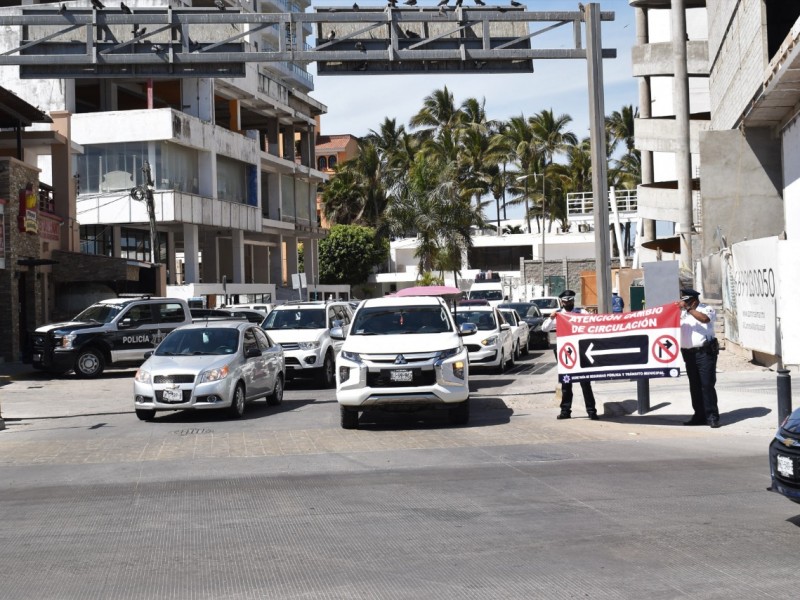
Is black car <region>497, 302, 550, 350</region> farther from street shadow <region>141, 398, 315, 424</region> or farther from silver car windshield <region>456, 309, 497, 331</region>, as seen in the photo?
street shadow <region>141, 398, 315, 424</region>

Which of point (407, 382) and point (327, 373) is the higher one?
point (407, 382)

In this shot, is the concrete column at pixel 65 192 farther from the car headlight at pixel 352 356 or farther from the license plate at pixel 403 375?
the license plate at pixel 403 375

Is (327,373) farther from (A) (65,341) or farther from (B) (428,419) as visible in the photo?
(A) (65,341)

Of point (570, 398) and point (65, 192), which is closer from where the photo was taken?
point (570, 398)

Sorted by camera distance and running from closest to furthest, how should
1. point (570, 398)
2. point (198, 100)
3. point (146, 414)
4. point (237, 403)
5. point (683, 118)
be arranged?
1. point (570, 398)
2. point (237, 403)
3. point (146, 414)
4. point (683, 118)
5. point (198, 100)

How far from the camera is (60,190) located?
139 feet

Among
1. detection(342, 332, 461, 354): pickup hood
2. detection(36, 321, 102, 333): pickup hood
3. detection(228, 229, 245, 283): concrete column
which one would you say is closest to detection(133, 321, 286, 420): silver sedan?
detection(342, 332, 461, 354): pickup hood

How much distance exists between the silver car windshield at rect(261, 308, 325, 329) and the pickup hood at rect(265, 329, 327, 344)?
0.36 m

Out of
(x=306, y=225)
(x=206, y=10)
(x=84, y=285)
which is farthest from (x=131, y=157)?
(x=206, y=10)

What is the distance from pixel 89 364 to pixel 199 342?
11602mm

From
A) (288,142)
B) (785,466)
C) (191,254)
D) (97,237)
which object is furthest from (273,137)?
(785,466)

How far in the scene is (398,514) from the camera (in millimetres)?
9016

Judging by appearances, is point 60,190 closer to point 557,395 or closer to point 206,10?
point 206,10

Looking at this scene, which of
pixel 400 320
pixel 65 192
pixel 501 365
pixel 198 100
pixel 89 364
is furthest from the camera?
pixel 198 100
